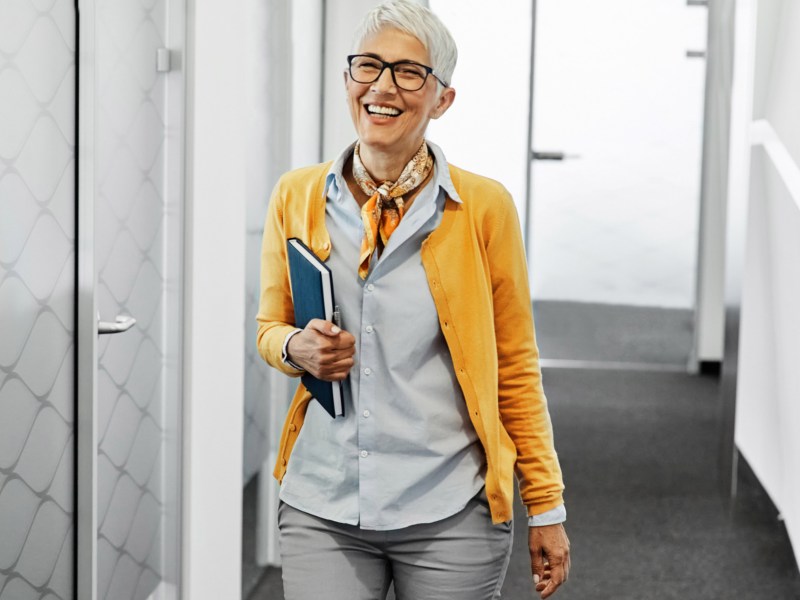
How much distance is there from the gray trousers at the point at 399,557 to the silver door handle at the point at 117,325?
2.36ft

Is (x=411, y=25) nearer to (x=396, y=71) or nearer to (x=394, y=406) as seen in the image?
(x=396, y=71)

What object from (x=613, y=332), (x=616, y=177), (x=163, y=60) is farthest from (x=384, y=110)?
(x=613, y=332)

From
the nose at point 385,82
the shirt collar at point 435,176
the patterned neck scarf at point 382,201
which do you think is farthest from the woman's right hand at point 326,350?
the nose at point 385,82

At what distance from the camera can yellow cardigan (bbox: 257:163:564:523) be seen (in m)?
1.47

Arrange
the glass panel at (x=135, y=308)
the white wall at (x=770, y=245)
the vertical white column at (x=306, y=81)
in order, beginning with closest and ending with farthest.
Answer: the glass panel at (x=135, y=308) < the white wall at (x=770, y=245) < the vertical white column at (x=306, y=81)

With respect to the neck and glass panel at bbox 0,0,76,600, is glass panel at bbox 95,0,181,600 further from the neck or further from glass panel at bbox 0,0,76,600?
the neck

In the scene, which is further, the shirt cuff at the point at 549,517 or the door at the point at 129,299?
the door at the point at 129,299

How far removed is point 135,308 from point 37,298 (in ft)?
1.57

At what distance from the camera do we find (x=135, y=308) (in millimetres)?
2271

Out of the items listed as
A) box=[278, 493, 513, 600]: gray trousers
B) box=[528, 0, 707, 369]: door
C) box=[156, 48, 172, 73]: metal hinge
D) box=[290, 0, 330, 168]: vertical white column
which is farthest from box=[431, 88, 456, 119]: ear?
box=[528, 0, 707, 369]: door

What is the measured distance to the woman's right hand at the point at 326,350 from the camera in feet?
4.59

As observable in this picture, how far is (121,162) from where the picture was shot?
2.16m

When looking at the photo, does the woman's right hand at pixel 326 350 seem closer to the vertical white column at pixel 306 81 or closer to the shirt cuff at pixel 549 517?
the shirt cuff at pixel 549 517

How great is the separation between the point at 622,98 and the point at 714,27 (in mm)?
657
